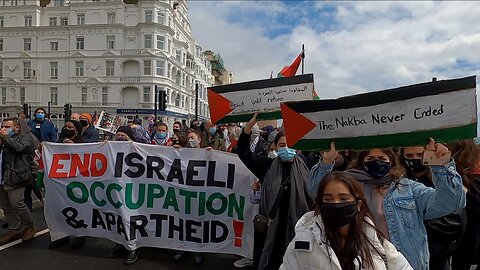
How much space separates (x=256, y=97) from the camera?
3984 mm

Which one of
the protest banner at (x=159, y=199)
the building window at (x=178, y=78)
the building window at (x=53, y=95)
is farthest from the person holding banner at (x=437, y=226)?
the building window at (x=53, y=95)

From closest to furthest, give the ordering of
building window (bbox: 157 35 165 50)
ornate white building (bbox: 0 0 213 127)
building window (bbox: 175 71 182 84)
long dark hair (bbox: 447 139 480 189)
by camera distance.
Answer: long dark hair (bbox: 447 139 480 189) < ornate white building (bbox: 0 0 213 127) < building window (bbox: 157 35 165 50) < building window (bbox: 175 71 182 84)

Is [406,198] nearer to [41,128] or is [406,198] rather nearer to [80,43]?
[41,128]

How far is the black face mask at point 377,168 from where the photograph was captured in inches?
103

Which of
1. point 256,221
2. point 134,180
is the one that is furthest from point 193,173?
point 256,221

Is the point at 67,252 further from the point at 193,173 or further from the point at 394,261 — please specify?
the point at 394,261

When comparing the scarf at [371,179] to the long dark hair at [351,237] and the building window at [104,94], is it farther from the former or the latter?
the building window at [104,94]

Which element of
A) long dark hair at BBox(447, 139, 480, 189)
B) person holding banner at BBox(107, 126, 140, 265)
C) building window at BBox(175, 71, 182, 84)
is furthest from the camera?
building window at BBox(175, 71, 182, 84)

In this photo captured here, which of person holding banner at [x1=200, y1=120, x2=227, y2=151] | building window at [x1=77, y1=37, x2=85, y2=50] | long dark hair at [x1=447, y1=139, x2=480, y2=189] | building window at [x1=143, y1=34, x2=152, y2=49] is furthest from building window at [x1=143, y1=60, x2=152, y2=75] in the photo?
long dark hair at [x1=447, y1=139, x2=480, y2=189]

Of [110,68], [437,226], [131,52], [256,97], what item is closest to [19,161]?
[256,97]

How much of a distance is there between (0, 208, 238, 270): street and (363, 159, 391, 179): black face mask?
280 centimetres

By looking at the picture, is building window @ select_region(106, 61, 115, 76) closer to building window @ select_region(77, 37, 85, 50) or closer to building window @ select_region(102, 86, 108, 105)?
building window @ select_region(102, 86, 108, 105)

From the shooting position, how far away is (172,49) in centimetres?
5312

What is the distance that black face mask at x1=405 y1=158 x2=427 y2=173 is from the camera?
2.88 meters
